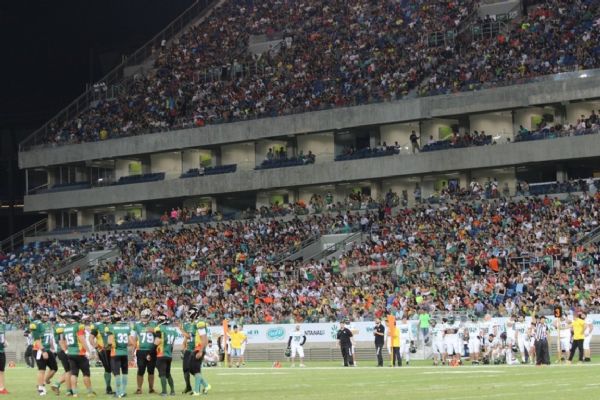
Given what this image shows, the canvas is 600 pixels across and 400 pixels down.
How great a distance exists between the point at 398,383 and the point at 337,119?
40.1 metres

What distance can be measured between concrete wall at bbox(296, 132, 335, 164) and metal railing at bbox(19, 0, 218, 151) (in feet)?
56.3

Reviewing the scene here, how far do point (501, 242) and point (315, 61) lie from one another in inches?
902

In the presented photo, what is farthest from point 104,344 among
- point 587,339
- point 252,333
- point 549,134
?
point 549,134

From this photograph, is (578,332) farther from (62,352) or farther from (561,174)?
(561,174)

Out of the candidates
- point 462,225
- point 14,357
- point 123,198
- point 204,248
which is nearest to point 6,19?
point 123,198

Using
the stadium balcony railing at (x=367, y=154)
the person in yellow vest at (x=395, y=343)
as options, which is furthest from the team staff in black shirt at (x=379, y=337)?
the stadium balcony railing at (x=367, y=154)

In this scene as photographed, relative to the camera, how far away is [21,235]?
276 ft

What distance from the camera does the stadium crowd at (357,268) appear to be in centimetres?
4750

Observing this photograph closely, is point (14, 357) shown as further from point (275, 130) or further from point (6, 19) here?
point (6, 19)

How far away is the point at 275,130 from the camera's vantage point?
230ft

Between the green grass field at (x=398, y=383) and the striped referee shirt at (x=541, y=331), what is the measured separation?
1.72 m

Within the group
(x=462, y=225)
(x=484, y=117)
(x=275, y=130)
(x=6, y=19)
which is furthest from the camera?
(x=6, y=19)

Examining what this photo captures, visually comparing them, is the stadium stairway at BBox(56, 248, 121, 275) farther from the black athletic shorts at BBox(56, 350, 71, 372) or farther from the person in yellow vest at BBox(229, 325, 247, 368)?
the black athletic shorts at BBox(56, 350, 71, 372)

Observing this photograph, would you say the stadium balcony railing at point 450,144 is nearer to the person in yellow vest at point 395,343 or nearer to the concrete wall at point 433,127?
the concrete wall at point 433,127
